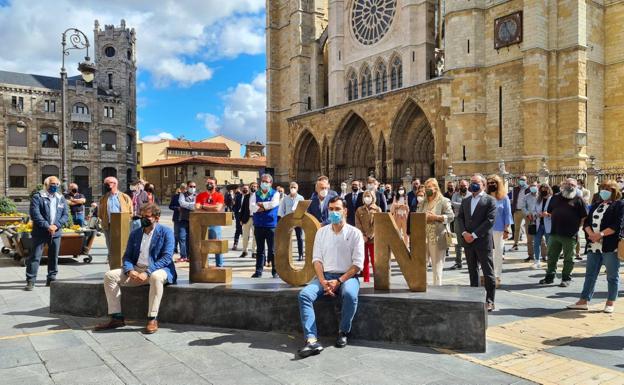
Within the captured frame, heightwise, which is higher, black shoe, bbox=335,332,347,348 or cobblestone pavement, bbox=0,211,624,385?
black shoe, bbox=335,332,347,348

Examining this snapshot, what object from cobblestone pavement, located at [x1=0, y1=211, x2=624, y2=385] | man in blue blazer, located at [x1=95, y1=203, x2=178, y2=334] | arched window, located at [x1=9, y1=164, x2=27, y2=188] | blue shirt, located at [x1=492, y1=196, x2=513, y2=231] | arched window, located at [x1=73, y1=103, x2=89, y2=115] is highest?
arched window, located at [x1=73, y1=103, x2=89, y2=115]

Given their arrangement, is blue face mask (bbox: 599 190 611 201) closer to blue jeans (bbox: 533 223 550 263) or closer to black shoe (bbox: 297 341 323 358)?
blue jeans (bbox: 533 223 550 263)

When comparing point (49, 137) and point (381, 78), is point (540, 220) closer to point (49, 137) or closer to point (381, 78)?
point (381, 78)

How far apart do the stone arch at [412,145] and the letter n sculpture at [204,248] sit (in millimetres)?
22720

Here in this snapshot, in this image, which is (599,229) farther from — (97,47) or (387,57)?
(97,47)

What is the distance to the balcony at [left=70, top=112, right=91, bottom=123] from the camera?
156ft

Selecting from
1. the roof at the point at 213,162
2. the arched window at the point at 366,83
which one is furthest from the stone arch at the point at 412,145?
the roof at the point at 213,162

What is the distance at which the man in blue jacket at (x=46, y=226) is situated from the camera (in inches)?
304

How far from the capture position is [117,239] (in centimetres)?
614

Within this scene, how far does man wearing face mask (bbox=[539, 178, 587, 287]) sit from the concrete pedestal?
3.30 metres

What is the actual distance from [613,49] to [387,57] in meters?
12.1

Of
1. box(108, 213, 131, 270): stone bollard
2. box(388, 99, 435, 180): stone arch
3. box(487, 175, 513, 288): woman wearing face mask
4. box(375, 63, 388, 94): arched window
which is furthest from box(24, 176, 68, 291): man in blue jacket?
box(375, 63, 388, 94): arched window

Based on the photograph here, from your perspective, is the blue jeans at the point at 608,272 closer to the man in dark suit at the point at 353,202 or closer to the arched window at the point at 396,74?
the man in dark suit at the point at 353,202

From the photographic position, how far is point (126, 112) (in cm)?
5162
